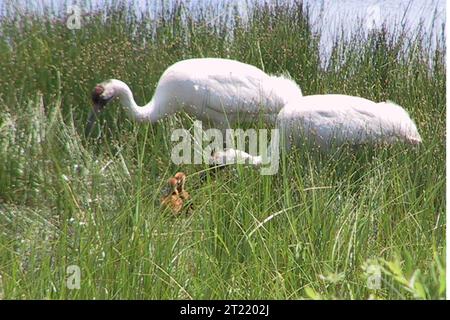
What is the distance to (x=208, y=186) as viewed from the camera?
3.08 m

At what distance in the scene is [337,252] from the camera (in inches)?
114

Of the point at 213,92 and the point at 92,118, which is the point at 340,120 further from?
the point at 92,118

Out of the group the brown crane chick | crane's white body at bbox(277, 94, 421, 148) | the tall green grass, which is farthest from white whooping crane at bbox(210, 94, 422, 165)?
the brown crane chick

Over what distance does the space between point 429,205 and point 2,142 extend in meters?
1.85

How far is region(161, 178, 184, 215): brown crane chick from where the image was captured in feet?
11.3

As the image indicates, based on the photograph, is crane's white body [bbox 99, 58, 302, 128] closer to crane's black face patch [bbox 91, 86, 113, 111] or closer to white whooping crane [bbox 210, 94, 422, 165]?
crane's black face patch [bbox 91, 86, 113, 111]

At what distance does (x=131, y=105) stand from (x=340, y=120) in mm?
1216

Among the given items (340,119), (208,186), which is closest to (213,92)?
(340,119)

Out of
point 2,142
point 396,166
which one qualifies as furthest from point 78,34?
point 396,166

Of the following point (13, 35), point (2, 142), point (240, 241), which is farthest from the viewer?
point (13, 35)

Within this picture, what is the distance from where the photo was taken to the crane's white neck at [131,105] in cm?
494

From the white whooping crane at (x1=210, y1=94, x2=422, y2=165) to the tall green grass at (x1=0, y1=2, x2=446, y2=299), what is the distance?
0.44 feet

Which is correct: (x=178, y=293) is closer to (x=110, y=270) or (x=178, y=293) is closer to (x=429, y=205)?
(x=110, y=270)
